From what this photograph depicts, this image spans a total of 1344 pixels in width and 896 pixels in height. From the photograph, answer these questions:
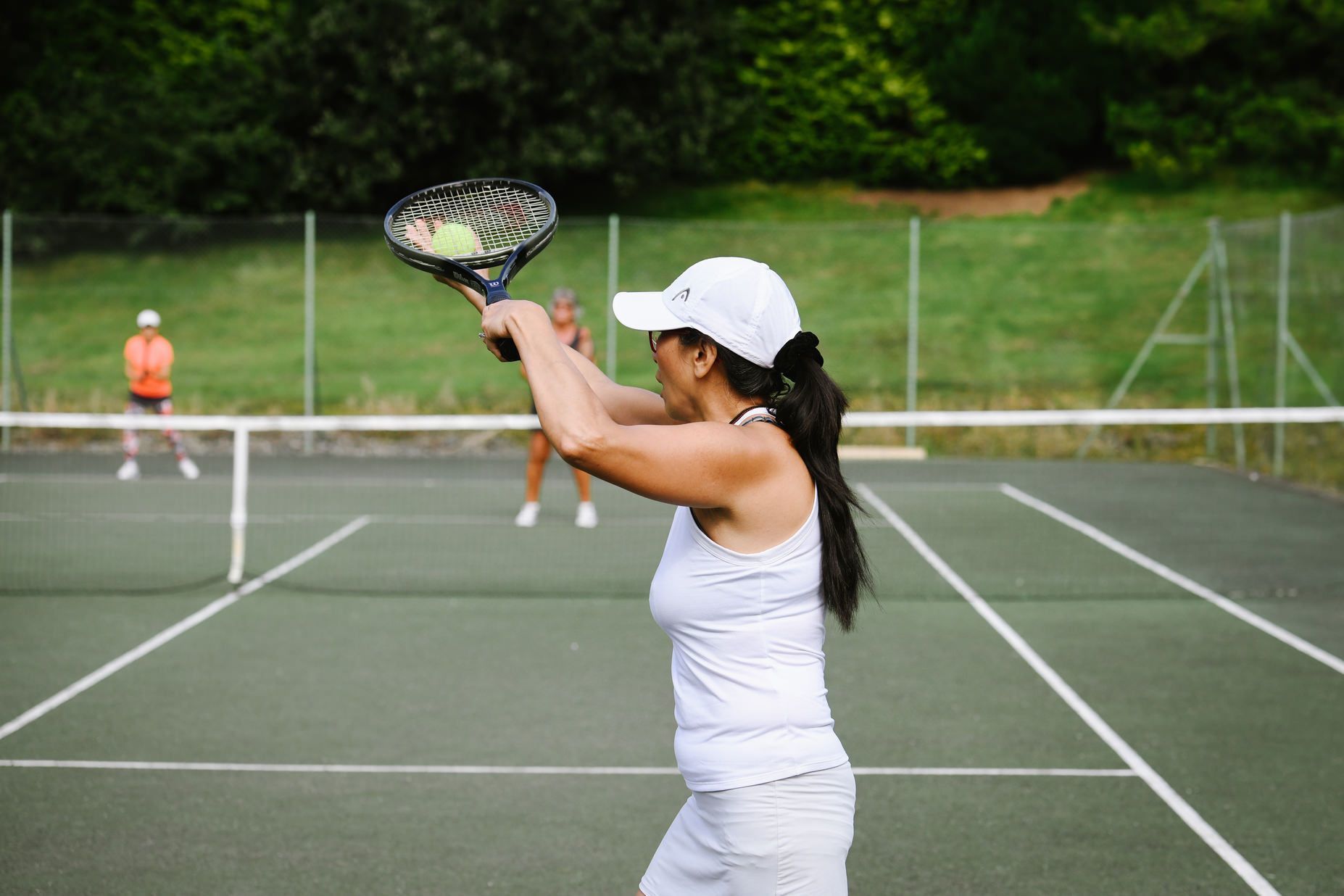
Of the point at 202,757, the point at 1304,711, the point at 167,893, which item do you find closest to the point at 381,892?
the point at 167,893

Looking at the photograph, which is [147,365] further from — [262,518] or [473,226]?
[473,226]

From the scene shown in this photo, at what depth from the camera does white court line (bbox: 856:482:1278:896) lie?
4.86 metres

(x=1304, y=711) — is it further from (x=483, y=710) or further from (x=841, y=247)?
(x=841, y=247)

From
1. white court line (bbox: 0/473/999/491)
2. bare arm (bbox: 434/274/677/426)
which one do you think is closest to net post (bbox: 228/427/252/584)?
white court line (bbox: 0/473/999/491)

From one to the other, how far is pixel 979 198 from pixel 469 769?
2640 centimetres

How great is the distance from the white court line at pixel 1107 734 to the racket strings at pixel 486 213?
10.1 ft

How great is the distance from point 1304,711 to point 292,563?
6.88m

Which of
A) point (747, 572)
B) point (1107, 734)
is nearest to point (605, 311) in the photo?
point (1107, 734)

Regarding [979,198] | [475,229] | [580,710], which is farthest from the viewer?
[979,198]

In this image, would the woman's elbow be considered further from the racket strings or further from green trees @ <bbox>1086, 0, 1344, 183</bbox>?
green trees @ <bbox>1086, 0, 1344, 183</bbox>

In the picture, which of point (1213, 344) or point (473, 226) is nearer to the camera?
point (473, 226)

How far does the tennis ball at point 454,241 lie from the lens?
3.24m

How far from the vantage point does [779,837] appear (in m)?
2.61

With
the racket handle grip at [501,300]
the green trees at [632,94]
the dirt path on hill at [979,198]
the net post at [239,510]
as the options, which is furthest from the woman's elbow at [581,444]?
the dirt path on hill at [979,198]
